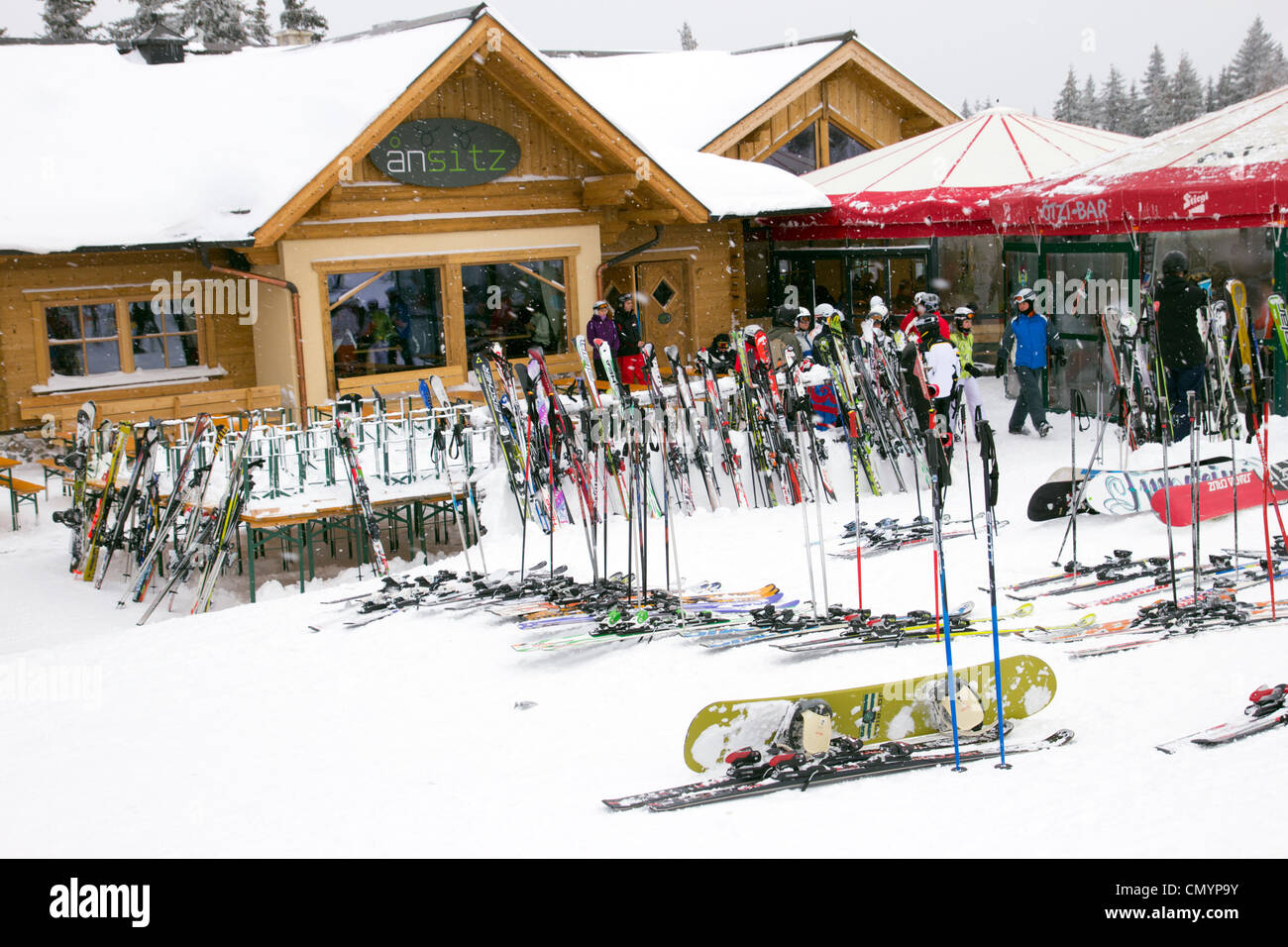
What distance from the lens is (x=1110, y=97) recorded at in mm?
53281

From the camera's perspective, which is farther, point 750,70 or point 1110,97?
point 1110,97

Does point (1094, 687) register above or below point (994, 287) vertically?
below

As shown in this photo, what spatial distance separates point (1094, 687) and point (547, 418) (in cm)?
562

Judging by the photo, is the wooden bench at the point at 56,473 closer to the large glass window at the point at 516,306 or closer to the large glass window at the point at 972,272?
the large glass window at the point at 516,306

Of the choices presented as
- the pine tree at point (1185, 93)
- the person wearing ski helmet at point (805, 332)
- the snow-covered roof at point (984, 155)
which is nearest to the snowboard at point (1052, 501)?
the person wearing ski helmet at point (805, 332)

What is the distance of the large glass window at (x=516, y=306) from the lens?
16406 millimetres

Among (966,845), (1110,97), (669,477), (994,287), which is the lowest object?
(966,845)

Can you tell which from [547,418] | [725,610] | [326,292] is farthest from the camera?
[326,292]

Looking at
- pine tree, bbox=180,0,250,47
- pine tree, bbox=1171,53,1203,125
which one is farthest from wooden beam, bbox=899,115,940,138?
pine tree, bbox=1171,53,1203,125

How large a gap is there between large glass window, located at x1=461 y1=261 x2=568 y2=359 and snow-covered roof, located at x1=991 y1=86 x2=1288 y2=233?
5932 millimetres

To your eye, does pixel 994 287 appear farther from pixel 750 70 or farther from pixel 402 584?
pixel 402 584

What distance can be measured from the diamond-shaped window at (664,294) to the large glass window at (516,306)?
6.95 ft

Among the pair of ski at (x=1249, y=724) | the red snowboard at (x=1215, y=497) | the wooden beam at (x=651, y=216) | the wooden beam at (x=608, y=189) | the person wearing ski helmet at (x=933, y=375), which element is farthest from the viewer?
the wooden beam at (x=651, y=216)

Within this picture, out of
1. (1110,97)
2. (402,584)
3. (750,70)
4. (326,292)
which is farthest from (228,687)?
(1110,97)
